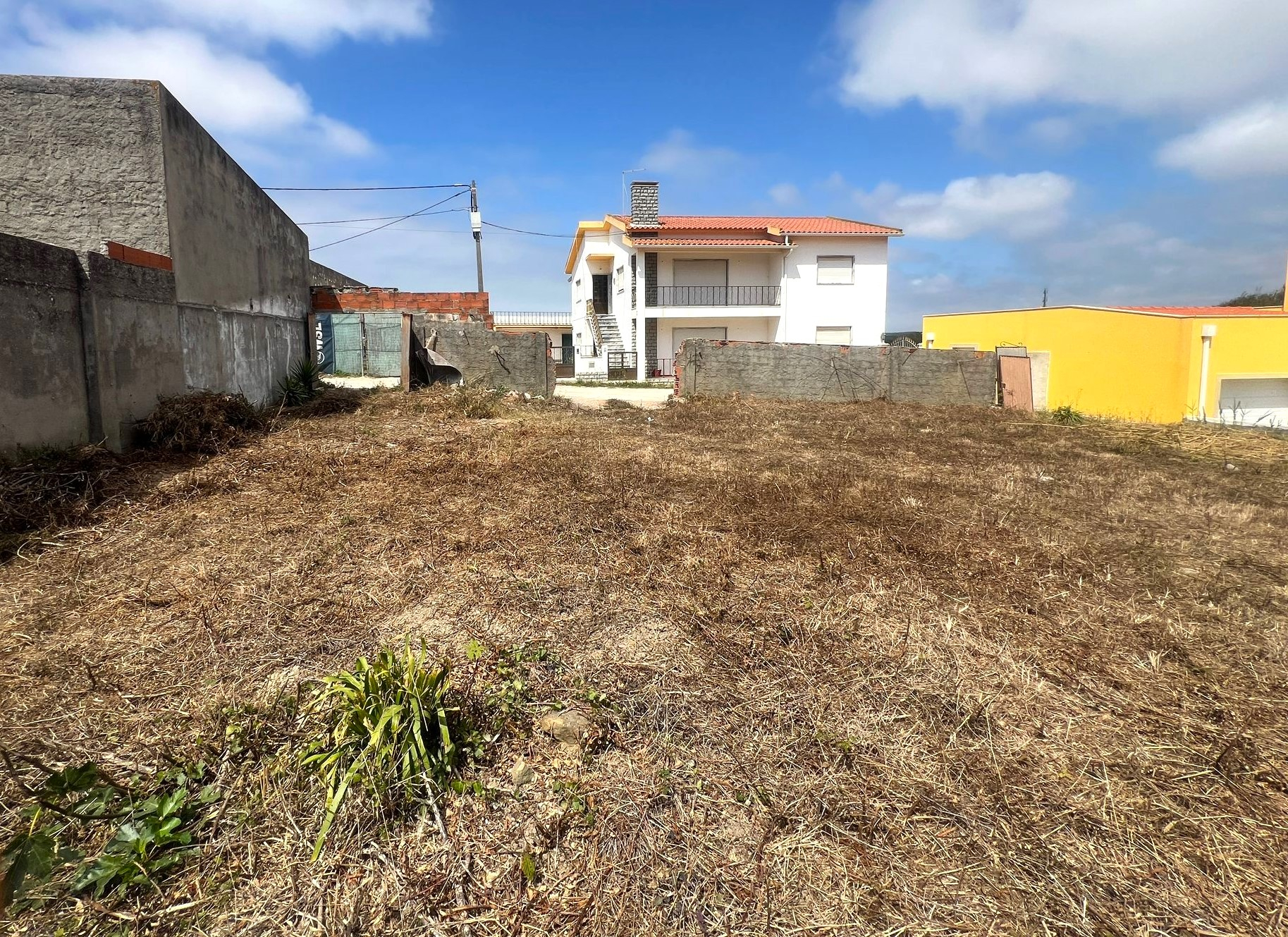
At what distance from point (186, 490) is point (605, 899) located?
532 centimetres

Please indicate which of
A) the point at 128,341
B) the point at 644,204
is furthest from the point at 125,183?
the point at 644,204

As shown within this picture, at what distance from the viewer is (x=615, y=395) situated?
1822 cm

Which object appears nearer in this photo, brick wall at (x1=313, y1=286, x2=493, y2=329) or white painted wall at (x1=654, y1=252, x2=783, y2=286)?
brick wall at (x1=313, y1=286, x2=493, y2=329)

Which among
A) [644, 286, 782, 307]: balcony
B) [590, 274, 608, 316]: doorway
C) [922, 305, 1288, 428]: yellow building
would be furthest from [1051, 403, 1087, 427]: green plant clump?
[590, 274, 608, 316]: doorway

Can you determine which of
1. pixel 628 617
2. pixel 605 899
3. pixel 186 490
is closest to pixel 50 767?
pixel 605 899

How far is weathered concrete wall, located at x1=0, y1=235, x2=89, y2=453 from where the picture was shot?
512cm

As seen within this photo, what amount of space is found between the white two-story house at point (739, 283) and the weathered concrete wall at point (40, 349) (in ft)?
68.9

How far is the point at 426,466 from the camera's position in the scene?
6.98 metres

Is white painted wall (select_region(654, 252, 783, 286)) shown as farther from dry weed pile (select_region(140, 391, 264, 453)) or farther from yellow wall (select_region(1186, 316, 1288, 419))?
dry weed pile (select_region(140, 391, 264, 453))

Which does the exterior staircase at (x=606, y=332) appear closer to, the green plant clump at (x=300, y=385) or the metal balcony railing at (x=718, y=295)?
the metal balcony railing at (x=718, y=295)

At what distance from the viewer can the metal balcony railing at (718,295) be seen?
26750mm

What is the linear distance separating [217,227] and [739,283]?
21.0 metres

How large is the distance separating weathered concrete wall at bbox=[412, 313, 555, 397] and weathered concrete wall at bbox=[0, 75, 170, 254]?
6.90 metres

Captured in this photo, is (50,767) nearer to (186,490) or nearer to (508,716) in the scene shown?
(508,716)
